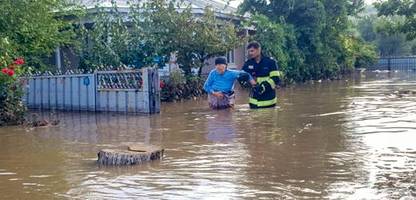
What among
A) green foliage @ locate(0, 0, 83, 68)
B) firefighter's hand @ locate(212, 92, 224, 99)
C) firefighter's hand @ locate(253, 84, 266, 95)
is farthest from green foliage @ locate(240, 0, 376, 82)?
firefighter's hand @ locate(253, 84, 266, 95)

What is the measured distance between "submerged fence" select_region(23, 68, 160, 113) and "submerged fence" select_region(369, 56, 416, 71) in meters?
34.2

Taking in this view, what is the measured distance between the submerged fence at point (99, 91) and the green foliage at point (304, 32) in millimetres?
10877

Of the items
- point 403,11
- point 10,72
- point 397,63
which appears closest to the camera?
point 10,72

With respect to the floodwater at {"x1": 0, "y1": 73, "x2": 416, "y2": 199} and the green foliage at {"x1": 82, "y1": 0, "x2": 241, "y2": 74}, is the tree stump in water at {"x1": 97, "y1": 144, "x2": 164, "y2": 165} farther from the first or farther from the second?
the green foliage at {"x1": 82, "y1": 0, "x2": 241, "y2": 74}

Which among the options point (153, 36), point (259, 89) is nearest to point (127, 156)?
point (259, 89)

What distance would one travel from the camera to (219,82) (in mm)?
13914

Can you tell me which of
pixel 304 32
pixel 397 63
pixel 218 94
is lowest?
pixel 218 94

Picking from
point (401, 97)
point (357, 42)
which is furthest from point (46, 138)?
point (357, 42)

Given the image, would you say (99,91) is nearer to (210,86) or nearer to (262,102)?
(210,86)

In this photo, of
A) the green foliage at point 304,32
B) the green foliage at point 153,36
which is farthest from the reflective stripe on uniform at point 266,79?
the green foliage at point 304,32

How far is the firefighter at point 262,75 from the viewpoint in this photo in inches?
483

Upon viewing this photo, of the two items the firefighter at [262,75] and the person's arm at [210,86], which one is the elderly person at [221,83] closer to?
the person's arm at [210,86]

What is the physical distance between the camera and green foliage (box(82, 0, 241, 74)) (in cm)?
1909

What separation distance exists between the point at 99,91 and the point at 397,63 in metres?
36.0
